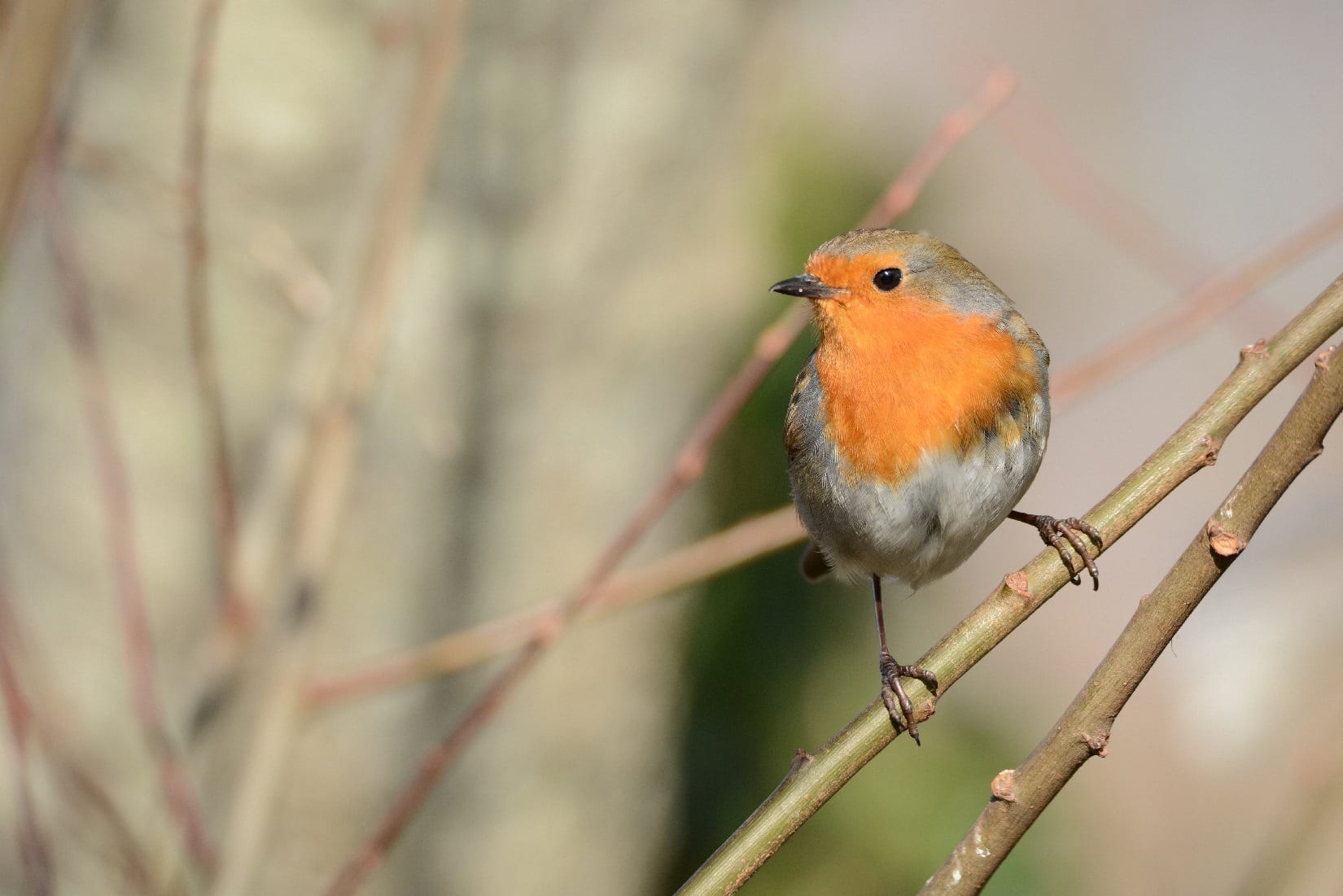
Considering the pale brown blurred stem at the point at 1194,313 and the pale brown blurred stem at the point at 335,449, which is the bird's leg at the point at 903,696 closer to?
the pale brown blurred stem at the point at 1194,313

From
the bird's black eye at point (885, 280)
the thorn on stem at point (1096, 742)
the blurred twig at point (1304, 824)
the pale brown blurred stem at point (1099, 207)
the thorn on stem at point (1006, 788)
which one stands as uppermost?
the pale brown blurred stem at point (1099, 207)

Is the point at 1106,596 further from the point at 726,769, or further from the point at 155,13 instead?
the point at 155,13

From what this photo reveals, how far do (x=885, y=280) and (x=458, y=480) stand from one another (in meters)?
1.71

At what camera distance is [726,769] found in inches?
187

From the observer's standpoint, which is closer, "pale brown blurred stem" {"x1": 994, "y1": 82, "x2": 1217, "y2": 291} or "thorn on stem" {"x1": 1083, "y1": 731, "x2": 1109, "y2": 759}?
"thorn on stem" {"x1": 1083, "y1": 731, "x2": 1109, "y2": 759}

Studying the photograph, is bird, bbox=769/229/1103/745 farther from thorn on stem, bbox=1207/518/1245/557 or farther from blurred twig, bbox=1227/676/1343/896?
thorn on stem, bbox=1207/518/1245/557

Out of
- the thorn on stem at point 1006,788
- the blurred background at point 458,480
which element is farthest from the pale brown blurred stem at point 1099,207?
the thorn on stem at point 1006,788

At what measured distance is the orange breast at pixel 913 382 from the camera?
1.95 meters

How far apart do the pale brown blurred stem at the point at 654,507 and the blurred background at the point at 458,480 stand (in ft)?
0.50

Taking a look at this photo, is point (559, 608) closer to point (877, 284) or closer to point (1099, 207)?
point (877, 284)

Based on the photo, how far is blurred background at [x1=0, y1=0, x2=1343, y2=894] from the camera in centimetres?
174

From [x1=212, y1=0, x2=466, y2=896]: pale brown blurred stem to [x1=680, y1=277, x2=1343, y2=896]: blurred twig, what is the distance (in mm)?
615

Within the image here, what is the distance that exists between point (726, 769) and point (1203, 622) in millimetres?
1919

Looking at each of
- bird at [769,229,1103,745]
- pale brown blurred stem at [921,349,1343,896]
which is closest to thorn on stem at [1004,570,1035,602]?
pale brown blurred stem at [921,349,1343,896]
